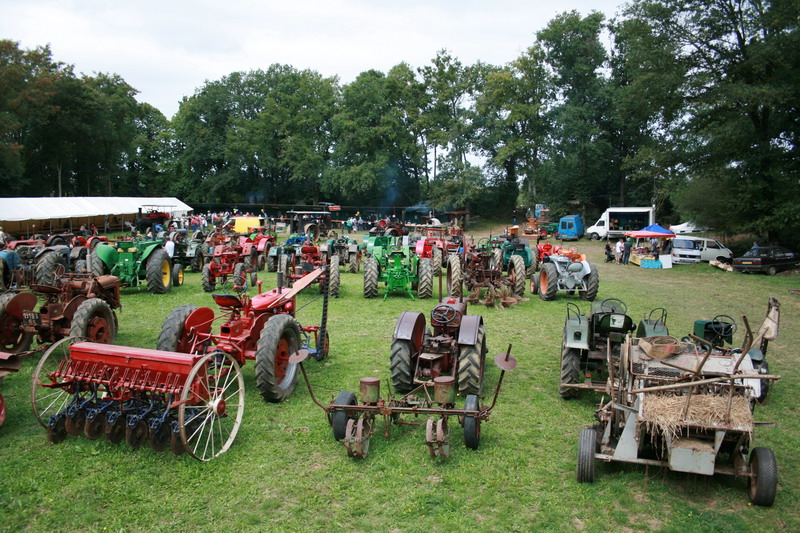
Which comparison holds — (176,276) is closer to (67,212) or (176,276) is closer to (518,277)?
(518,277)

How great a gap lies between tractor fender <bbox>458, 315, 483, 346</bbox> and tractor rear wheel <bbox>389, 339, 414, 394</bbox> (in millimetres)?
651

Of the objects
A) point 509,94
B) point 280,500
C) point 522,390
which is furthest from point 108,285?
point 509,94

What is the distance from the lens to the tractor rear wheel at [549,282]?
13680 millimetres

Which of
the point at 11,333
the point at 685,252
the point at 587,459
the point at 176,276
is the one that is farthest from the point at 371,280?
the point at 685,252

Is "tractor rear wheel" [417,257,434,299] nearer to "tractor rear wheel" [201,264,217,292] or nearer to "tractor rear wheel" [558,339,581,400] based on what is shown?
"tractor rear wheel" [201,264,217,292]

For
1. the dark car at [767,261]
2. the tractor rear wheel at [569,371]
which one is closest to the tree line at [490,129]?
the dark car at [767,261]

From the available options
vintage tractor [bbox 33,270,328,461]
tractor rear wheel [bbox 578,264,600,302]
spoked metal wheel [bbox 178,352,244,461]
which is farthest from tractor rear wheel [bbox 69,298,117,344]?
tractor rear wheel [bbox 578,264,600,302]

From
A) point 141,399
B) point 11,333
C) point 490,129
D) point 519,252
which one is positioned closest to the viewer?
point 141,399

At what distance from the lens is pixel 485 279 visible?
13.7 meters

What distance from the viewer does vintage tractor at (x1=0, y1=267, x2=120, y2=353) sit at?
7781mm

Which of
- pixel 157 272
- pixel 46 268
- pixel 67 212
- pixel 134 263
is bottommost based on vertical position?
pixel 157 272

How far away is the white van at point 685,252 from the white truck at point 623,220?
1013 centimetres

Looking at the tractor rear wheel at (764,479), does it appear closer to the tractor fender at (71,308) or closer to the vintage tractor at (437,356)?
the vintage tractor at (437,356)

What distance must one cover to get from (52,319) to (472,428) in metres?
6.47
